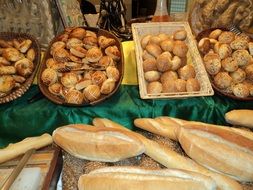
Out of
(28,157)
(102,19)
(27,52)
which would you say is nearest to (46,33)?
(27,52)

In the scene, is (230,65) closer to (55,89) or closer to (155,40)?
(155,40)

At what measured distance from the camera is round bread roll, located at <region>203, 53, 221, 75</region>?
996 mm

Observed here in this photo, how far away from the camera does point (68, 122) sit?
100 cm

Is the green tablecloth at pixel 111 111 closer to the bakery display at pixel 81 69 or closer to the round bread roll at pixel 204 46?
the bakery display at pixel 81 69

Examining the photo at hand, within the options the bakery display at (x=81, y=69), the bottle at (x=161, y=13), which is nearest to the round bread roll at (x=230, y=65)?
the bakery display at (x=81, y=69)

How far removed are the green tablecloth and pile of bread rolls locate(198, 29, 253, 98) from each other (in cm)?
6

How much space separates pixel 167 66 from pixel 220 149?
342 mm

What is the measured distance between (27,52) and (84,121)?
0.34m

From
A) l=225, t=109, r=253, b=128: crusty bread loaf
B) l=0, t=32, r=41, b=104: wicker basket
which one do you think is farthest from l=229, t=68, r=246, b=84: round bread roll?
l=0, t=32, r=41, b=104: wicker basket

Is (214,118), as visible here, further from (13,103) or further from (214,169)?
(13,103)

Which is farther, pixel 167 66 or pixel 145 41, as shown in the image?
pixel 145 41

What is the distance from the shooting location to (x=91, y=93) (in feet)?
3.01

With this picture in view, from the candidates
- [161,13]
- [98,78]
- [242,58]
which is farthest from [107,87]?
[161,13]

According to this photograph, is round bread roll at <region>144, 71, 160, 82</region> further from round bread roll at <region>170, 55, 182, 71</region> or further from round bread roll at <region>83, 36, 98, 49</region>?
round bread roll at <region>83, 36, 98, 49</region>
